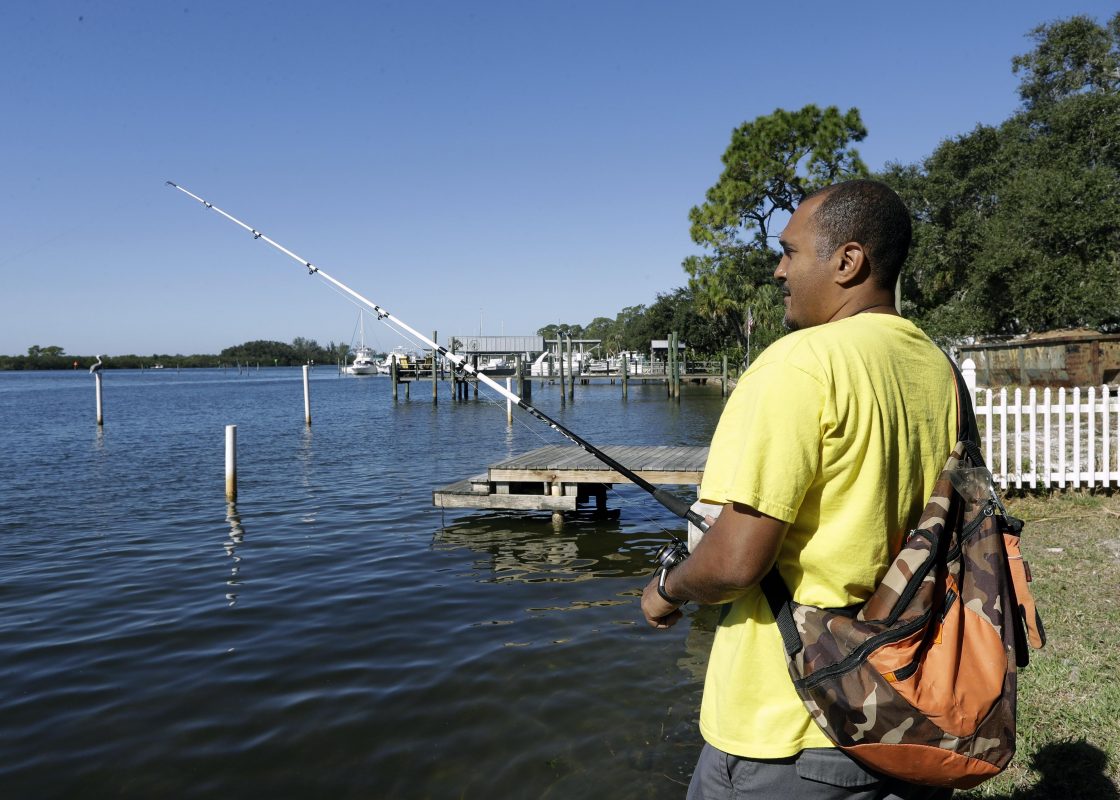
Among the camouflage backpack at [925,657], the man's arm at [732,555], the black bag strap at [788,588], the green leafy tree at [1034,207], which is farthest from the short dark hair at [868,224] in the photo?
the green leafy tree at [1034,207]

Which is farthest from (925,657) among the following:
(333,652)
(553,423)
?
(333,652)

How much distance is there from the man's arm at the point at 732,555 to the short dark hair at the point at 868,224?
72 cm

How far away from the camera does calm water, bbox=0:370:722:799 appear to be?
16.5 feet

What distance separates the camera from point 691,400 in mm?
48500

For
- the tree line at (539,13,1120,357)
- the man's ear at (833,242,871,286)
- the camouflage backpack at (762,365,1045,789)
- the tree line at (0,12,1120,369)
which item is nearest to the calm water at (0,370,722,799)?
the camouflage backpack at (762,365,1045,789)

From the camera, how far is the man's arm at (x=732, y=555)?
174 cm

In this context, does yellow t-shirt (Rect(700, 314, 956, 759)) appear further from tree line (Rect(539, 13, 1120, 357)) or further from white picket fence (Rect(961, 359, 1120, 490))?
tree line (Rect(539, 13, 1120, 357))

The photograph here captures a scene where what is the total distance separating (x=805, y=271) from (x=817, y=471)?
0.58 meters

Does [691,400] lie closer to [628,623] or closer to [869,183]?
[628,623]

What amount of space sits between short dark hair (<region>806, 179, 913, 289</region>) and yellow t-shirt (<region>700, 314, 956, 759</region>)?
20 centimetres

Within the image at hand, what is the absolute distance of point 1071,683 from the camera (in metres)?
4.69

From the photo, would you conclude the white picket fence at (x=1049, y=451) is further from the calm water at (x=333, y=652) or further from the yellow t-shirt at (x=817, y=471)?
the yellow t-shirt at (x=817, y=471)

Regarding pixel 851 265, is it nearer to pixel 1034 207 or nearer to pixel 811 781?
pixel 811 781

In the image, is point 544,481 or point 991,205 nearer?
point 544,481
